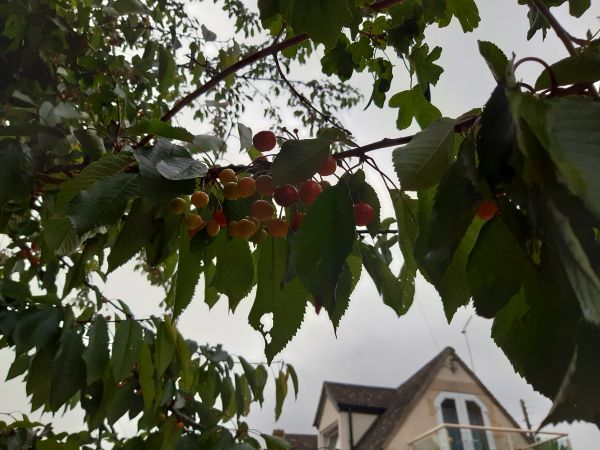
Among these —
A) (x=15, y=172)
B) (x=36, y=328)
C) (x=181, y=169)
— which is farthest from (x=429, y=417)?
(x=181, y=169)

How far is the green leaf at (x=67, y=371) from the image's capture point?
127 cm

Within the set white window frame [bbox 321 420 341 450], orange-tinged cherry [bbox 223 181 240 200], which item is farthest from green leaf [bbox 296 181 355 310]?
white window frame [bbox 321 420 341 450]

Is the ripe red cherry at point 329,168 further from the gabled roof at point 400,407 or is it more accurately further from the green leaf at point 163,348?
the gabled roof at point 400,407

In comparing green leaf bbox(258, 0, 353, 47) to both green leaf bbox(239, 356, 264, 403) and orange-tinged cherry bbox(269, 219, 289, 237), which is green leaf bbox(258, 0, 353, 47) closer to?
orange-tinged cherry bbox(269, 219, 289, 237)

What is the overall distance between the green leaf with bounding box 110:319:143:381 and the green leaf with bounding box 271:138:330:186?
958 millimetres

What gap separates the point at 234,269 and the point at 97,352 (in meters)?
0.79

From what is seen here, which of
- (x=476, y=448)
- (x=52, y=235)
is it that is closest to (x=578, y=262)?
(x=52, y=235)

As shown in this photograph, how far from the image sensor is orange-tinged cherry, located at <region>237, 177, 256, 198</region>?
781 millimetres

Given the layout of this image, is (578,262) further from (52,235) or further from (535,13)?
(535,13)

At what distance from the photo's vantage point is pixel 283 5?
72 cm

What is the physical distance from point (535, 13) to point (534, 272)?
35.5 inches

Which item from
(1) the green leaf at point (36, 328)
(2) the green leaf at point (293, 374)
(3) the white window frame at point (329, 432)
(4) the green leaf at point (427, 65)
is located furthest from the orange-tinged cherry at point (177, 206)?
(3) the white window frame at point (329, 432)

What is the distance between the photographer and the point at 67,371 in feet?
4.37

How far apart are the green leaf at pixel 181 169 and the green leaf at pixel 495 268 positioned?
361 millimetres
